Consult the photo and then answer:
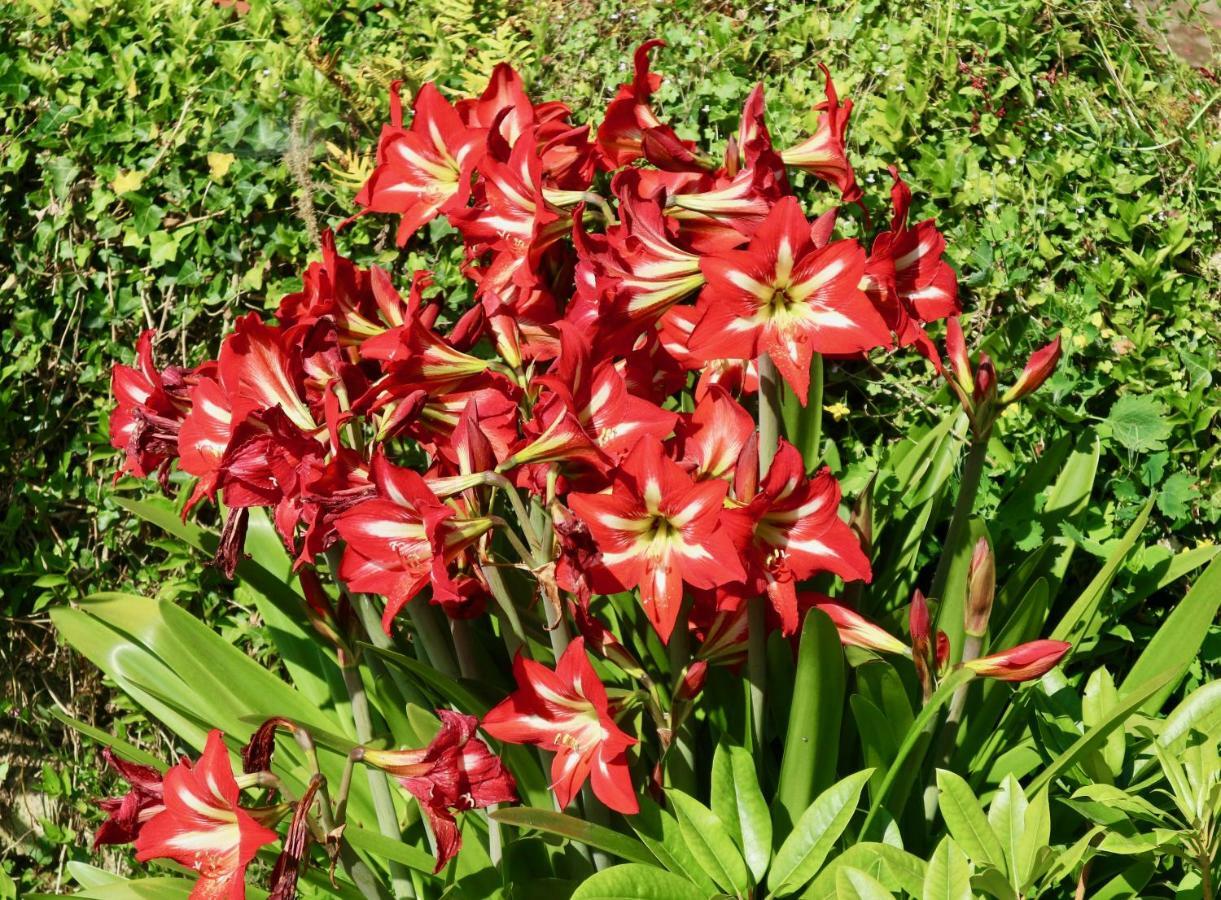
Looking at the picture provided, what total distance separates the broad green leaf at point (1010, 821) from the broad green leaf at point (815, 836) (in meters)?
0.19

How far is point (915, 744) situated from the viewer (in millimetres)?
1945

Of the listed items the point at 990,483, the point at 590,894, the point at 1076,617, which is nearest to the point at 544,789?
the point at 590,894

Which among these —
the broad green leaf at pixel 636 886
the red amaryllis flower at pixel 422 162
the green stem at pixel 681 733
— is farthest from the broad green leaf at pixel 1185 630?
the red amaryllis flower at pixel 422 162

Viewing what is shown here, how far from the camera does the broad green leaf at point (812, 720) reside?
1771 millimetres

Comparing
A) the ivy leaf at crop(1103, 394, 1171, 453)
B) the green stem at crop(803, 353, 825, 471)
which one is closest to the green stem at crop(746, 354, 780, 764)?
the green stem at crop(803, 353, 825, 471)

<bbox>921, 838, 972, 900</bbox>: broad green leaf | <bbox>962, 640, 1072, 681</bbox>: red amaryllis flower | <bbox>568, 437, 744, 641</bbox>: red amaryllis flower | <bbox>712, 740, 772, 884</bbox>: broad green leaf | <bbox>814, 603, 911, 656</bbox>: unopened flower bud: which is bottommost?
<bbox>712, 740, 772, 884</bbox>: broad green leaf

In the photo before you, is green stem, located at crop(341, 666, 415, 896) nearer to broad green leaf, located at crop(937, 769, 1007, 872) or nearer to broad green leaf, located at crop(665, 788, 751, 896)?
broad green leaf, located at crop(665, 788, 751, 896)

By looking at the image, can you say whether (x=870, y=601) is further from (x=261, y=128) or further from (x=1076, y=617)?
(x=261, y=128)

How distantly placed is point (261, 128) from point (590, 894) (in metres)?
2.29

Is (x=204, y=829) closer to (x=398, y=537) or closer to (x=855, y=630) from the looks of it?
(x=398, y=537)

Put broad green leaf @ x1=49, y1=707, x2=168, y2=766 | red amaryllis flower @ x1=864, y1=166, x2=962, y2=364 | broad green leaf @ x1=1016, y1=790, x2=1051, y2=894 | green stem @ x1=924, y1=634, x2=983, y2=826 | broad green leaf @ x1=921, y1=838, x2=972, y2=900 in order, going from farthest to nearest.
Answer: broad green leaf @ x1=49, y1=707, x2=168, y2=766, green stem @ x1=924, y1=634, x2=983, y2=826, red amaryllis flower @ x1=864, y1=166, x2=962, y2=364, broad green leaf @ x1=1016, y1=790, x2=1051, y2=894, broad green leaf @ x1=921, y1=838, x2=972, y2=900

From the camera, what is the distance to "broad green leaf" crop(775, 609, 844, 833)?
177cm

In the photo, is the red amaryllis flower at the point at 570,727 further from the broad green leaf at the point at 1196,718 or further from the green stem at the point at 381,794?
the broad green leaf at the point at 1196,718

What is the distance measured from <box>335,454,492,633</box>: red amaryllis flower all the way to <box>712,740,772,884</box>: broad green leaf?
0.55 meters
